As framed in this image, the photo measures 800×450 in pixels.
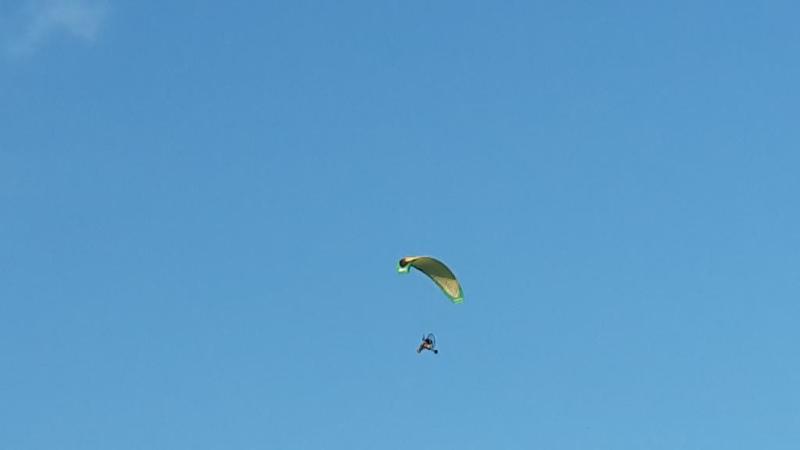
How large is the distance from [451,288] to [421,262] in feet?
19.4

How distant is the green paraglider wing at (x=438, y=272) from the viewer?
138 meters

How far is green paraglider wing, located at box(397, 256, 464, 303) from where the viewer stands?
454ft

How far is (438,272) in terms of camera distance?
142 m

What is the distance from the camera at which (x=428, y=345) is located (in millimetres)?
141375

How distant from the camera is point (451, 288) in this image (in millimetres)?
144500

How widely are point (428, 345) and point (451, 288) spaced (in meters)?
5.76

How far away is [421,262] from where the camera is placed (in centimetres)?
13962

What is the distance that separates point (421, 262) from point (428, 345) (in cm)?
691
